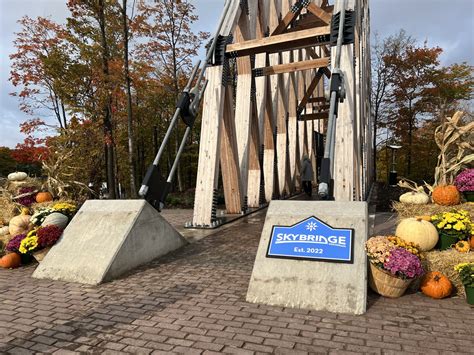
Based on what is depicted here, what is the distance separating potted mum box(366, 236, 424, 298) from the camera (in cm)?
434

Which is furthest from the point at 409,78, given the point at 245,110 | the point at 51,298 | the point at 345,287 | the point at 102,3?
the point at 51,298

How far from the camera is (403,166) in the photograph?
98.2 feet

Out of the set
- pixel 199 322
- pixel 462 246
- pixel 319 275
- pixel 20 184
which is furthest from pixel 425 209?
pixel 20 184

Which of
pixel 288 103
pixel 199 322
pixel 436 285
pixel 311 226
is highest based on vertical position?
pixel 288 103

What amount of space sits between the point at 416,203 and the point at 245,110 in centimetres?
606

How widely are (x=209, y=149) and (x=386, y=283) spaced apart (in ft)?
18.4

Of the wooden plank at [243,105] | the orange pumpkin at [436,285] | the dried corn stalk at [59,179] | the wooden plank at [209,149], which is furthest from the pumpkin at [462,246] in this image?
the dried corn stalk at [59,179]

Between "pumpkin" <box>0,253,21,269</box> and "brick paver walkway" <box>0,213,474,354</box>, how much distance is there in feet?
3.87

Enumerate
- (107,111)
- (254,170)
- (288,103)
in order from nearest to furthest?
(254,170), (288,103), (107,111)

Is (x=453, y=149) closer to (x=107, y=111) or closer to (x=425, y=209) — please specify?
(x=425, y=209)

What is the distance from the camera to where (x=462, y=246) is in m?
5.00

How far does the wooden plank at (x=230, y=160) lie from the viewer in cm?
981

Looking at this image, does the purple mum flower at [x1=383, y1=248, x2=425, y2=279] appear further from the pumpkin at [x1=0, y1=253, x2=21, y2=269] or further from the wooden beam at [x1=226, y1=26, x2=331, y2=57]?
the wooden beam at [x1=226, y1=26, x2=331, y2=57]

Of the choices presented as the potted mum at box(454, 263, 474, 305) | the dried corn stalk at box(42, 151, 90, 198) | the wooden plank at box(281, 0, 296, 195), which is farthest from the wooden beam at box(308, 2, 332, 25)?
the dried corn stalk at box(42, 151, 90, 198)
